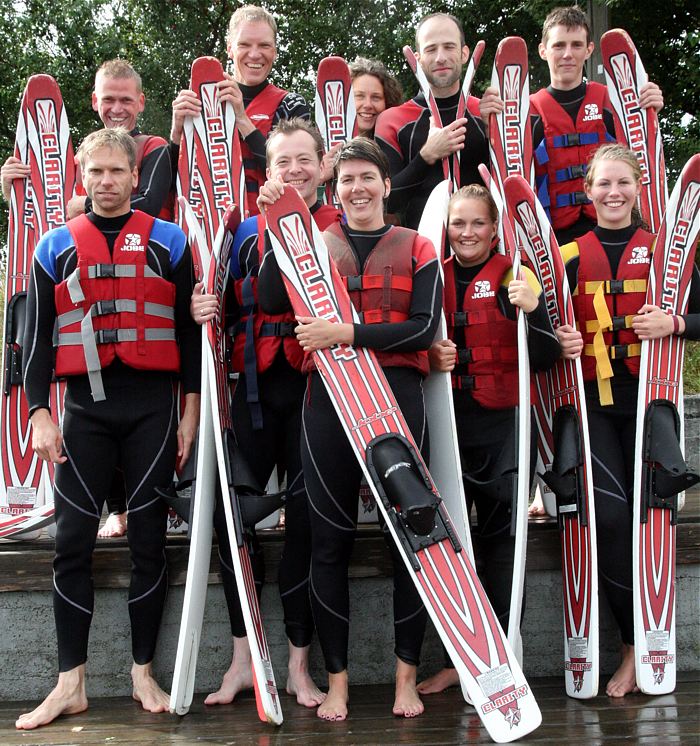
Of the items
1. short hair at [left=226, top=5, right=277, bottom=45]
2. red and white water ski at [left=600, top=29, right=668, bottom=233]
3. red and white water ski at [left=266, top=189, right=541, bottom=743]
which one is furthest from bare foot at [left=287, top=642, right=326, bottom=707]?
short hair at [left=226, top=5, right=277, bottom=45]

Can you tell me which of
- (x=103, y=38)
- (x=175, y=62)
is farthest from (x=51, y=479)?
(x=175, y=62)

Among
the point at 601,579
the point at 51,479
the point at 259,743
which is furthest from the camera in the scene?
the point at 51,479

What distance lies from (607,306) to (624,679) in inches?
50.2

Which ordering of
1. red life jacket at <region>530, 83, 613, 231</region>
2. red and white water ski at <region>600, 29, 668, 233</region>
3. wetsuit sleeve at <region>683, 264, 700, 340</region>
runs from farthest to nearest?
red and white water ski at <region>600, 29, 668, 233</region>
red life jacket at <region>530, 83, 613, 231</region>
wetsuit sleeve at <region>683, 264, 700, 340</region>

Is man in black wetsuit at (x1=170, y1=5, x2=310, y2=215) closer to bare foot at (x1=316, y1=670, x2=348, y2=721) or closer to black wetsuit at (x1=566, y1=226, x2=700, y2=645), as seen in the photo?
black wetsuit at (x1=566, y1=226, x2=700, y2=645)

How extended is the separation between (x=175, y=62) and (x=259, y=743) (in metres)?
10.8

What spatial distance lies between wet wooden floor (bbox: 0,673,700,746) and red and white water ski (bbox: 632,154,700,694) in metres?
0.19

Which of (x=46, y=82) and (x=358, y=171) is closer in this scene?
(x=358, y=171)

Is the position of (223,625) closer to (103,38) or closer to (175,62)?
(103,38)

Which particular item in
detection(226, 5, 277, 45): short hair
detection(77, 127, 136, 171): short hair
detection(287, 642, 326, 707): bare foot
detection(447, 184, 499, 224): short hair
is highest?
detection(226, 5, 277, 45): short hair

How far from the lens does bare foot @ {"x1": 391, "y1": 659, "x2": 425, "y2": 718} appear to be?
2834 mm

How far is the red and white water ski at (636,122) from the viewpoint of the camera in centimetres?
409

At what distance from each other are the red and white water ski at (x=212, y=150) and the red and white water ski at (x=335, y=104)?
→ 1.91ft

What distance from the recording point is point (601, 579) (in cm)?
323
